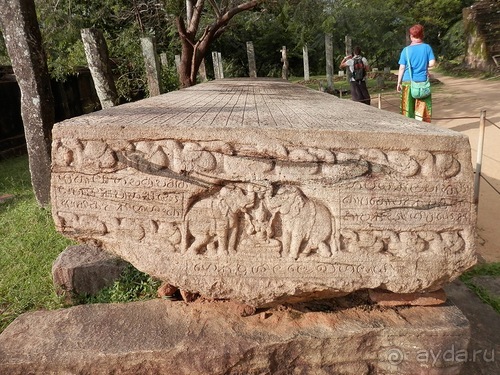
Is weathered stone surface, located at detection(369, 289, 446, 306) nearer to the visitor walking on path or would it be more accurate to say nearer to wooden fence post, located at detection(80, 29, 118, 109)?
the visitor walking on path

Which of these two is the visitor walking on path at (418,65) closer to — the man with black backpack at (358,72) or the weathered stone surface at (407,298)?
the man with black backpack at (358,72)

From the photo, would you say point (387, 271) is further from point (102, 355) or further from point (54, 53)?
point (54, 53)

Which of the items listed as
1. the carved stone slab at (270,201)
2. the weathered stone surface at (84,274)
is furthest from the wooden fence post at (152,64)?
the carved stone slab at (270,201)

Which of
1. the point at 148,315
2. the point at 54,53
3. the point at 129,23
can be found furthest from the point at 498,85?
the point at 148,315

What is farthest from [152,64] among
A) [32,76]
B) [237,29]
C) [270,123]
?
[237,29]

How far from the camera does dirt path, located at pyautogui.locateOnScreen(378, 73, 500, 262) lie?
335 cm

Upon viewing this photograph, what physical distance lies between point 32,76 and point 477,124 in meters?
6.72

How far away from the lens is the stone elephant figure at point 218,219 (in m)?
1.70

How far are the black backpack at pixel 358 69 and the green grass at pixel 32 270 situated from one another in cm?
550

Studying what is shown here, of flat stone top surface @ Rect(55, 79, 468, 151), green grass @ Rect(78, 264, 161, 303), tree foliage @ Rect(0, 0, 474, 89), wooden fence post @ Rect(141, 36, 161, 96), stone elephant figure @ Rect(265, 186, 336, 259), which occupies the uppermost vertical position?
tree foliage @ Rect(0, 0, 474, 89)

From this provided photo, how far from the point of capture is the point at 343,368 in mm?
1800

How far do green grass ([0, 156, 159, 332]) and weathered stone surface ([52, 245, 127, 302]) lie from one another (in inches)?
1.9

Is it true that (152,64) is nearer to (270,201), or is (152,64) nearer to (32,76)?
(32,76)

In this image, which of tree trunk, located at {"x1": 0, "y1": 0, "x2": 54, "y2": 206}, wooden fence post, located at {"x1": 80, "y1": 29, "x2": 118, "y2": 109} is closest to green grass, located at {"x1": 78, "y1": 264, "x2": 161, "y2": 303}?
tree trunk, located at {"x1": 0, "y1": 0, "x2": 54, "y2": 206}
